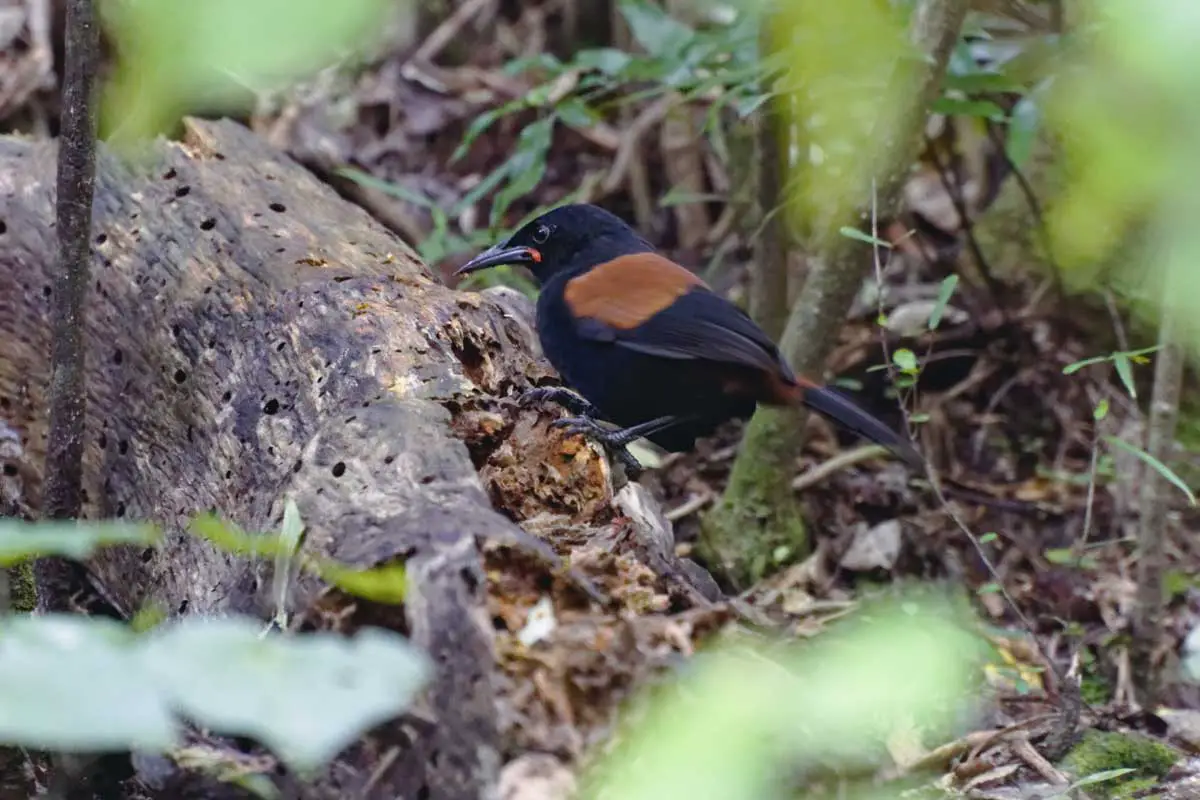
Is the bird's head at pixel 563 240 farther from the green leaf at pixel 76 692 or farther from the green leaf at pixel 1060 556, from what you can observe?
the green leaf at pixel 76 692

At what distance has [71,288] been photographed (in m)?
2.32

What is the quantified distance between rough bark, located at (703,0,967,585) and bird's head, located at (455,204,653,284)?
609 mm

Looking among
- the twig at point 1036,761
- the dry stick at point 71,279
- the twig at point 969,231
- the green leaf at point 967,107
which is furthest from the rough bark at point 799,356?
the dry stick at point 71,279

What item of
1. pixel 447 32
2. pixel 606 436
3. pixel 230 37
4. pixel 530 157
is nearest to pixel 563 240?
pixel 530 157

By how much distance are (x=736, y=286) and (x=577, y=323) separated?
2580 millimetres

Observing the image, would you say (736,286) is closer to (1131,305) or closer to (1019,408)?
(1019,408)

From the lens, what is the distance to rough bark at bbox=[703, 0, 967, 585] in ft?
10.9

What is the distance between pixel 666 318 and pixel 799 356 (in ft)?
3.17

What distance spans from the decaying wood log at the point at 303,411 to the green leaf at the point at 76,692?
70cm

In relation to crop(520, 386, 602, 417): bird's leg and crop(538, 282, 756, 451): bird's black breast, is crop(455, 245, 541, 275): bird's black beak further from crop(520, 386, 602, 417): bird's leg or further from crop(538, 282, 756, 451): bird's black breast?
crop(520, 386, 602, 417): bird's leg

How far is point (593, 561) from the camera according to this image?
1846 millimetres

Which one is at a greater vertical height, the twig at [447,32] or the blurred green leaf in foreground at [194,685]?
the blurred green leaf in foreground at [194,685]

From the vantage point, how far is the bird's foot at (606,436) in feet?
8.00

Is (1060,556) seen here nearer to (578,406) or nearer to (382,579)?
(578,406)
